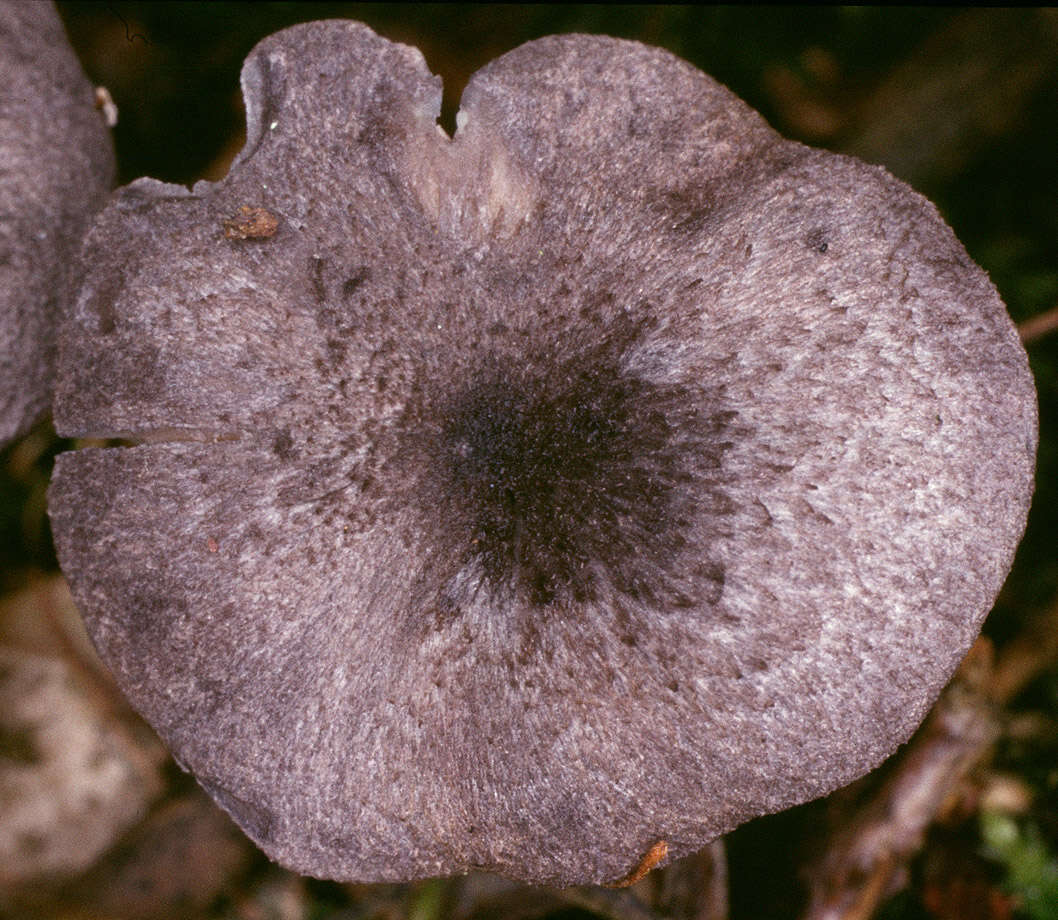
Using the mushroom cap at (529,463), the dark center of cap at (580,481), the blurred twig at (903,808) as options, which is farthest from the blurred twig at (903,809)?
the dark center of cap at (580,481)

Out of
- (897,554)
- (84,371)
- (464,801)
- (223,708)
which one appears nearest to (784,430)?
(897,554)

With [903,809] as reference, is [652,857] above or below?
above

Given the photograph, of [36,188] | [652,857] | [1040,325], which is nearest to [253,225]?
[36,188]

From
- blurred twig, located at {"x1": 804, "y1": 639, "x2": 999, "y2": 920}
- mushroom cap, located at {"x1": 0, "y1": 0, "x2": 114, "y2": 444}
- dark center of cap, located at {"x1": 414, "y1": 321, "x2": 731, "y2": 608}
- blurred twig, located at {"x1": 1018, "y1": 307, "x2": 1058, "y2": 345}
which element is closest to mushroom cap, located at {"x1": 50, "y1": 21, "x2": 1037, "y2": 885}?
dark center of cap, located at {"x1": 414, "y1": 321, "x2": 731, "y2": 608}

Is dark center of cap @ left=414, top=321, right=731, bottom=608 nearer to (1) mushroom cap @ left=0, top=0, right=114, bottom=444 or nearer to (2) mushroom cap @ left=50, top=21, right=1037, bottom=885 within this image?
(2) mushroom cap @ left=50, top=21, right=1037, bottom=885

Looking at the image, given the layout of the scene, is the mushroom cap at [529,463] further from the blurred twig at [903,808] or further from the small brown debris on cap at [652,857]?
the blurred twig at [903,808]

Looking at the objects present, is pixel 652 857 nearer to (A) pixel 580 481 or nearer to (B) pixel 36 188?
(A) pixel 580 481
